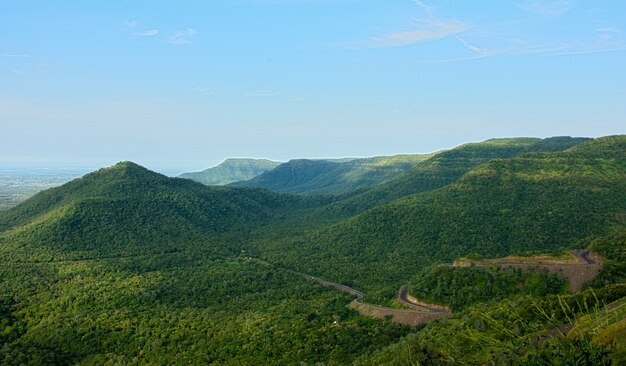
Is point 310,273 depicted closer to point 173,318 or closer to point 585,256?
point 173,318

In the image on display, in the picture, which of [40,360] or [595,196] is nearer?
[40,360]

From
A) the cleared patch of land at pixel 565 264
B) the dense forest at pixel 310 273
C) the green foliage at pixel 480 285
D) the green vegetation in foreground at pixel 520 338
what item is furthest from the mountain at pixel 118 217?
the green vegetation in foreground at pixel 520 338

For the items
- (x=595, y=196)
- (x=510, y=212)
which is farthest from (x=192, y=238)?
(x=595, y=196)

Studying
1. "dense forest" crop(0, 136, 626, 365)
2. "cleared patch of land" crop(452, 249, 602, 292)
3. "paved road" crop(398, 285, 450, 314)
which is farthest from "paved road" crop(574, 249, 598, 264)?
"paved road" crop(398, 285, 450, 314)

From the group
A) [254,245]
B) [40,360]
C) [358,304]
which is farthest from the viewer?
[254,245]

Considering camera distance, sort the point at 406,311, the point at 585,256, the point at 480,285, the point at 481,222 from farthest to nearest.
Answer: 1. the point at 481,222
2. the point at 585,256
3. the point at 480,285
4. the point at 406,311

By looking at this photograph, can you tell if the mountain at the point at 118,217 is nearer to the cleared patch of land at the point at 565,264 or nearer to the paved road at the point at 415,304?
the paved road at the point at 415,304

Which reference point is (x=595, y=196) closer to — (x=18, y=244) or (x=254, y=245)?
(x=254, y=245)

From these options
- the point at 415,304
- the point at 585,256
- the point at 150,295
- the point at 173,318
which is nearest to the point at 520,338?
the point at 415,304
